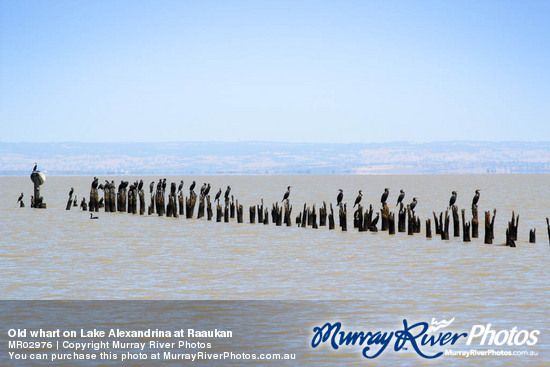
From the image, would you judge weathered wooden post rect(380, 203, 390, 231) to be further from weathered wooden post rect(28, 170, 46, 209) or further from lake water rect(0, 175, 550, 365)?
weathered wooden post rect(28, 170, 46, 209)

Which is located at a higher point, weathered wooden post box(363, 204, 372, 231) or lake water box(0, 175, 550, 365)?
weathered wooden post box(363, 204, 372, 231)

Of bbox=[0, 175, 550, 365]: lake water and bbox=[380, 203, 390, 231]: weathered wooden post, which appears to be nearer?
bbox=[0, 175, 550, 365]: lake water

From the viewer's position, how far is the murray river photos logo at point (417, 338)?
36.3 ft

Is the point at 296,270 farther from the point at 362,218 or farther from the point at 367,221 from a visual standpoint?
the point at 362,218

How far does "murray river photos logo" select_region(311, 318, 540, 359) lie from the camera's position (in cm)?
1108

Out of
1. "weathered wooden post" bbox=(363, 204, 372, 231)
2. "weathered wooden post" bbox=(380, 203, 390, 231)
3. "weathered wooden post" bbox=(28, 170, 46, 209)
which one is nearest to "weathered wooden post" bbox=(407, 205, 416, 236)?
"weathered wooden post" bbox=(380, 203, 390, 231)

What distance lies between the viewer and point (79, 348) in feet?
36.0

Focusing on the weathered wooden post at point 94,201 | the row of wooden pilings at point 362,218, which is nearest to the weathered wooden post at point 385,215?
the row of wooden pilings at point 362,218

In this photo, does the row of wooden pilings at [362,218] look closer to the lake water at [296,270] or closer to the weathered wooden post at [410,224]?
the weathered wooden post at [410,224]

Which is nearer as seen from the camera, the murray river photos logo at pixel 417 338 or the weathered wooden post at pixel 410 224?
the murray river photos logo at pixel 417 338

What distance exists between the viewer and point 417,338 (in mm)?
11547

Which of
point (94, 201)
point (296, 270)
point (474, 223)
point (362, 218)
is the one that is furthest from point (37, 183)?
point (296, 270)

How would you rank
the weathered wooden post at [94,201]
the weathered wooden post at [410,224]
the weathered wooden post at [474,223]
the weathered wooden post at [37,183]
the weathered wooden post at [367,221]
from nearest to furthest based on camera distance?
the weathered wooden post at [474,223], the weathered wooden post at [410,224], the weathered wooden post at [367,221], the weathered wooden post at [94,201], the weathered wooden post at [37,183]

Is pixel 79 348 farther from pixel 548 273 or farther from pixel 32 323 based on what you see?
pixel 548 273
